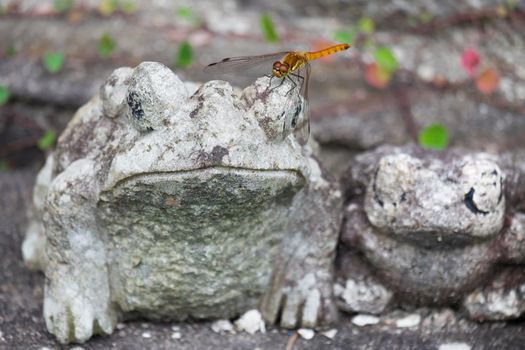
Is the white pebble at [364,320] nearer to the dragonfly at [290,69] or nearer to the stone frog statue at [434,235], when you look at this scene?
the stone frog statue at [434,235]

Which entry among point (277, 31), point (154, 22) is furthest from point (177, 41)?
point (277, 31)

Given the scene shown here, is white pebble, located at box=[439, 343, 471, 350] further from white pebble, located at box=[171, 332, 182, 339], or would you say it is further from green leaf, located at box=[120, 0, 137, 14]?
green leaf, located at box=[120, 0, 137, 14]

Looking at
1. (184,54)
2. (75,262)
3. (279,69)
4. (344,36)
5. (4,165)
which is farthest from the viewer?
(4,165)

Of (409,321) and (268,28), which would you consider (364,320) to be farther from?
(268,28)

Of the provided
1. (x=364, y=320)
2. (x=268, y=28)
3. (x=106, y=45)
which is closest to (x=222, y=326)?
(x=364, y=320)

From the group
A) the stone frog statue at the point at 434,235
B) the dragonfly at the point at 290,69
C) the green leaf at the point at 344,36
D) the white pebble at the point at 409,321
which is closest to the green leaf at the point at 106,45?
the green leaf at the point at 344,36

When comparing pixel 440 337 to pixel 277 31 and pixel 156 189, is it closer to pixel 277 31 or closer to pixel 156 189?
pixel 156 189

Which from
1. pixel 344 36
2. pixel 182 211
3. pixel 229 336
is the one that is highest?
pixel 344 36

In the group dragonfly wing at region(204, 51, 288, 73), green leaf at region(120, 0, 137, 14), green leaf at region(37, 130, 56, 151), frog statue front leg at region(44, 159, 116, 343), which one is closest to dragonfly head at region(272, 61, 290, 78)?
dragonfly wing at region(204, 51, 288, 73)
